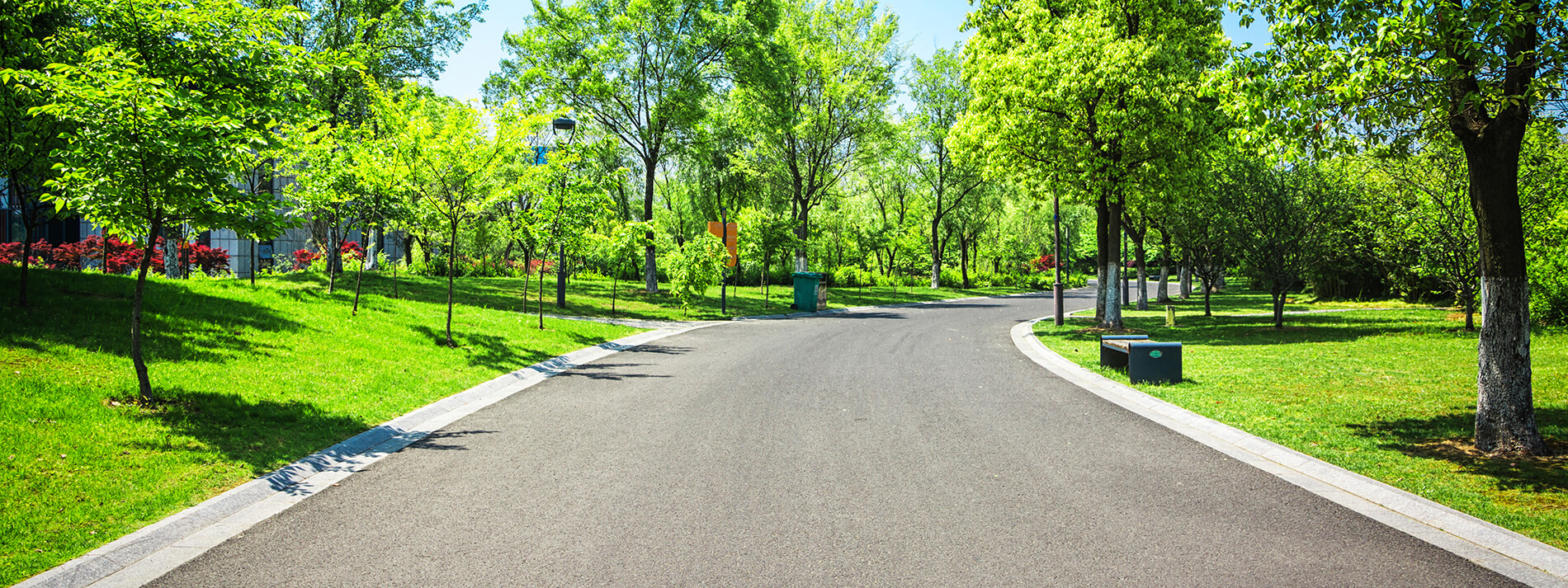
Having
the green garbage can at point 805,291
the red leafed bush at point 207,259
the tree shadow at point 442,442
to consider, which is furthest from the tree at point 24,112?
the green garbage can at point 805,291

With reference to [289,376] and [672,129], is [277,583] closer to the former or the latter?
[289,376]

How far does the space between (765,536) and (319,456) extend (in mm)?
4455

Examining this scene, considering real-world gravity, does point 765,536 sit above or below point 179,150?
below

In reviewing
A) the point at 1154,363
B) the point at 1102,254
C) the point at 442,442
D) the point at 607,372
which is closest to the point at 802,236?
the point at 1102,254

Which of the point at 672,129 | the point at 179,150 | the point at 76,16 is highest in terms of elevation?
the point at 672,129

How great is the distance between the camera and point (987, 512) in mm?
5184

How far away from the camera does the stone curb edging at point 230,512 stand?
4129 millimetres

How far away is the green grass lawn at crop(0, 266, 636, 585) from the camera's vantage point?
5109 mm

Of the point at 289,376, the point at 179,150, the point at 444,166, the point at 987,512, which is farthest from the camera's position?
the point at 444,166

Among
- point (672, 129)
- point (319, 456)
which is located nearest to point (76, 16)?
point (319, 456)

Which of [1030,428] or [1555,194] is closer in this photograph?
[1030,428]

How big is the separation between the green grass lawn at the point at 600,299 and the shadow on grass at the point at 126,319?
6948 millimetres

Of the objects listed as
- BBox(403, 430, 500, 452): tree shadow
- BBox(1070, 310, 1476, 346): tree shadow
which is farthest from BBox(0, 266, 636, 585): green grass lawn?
BBox(1070, 310, 1476, 346): tree shadow

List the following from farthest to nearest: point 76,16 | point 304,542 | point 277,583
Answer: point 76,16 → point 304,542 → point 277,583
